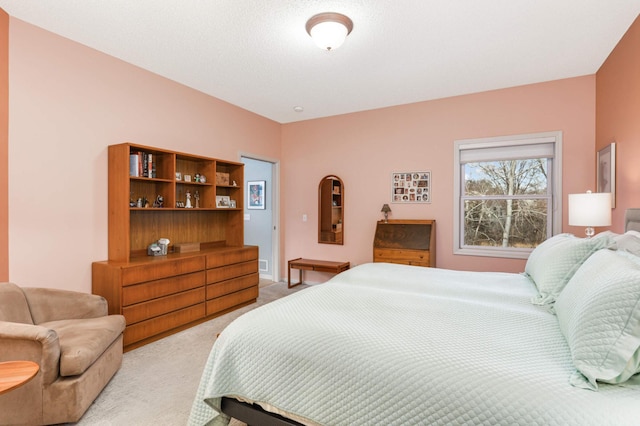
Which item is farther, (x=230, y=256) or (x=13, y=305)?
(x=230, y=256)

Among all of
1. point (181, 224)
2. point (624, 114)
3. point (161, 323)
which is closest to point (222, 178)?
point (181, 224)

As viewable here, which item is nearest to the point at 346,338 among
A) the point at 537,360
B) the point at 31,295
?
the point at 537,360

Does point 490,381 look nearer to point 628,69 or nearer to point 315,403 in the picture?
point 315,403

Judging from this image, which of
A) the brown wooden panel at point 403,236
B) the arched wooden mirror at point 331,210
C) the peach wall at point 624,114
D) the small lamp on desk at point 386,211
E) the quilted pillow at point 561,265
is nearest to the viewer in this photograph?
the quilted pillow at point 561,265

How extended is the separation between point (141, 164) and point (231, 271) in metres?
1.51

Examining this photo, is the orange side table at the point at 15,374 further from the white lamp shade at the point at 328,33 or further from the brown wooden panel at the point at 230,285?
the white lamp shade at the point at 328,33

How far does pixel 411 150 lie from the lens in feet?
14.4

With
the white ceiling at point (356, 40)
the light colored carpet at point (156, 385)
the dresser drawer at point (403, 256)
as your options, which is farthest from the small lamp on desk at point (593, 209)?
the light colored carpet at point (156, 385)

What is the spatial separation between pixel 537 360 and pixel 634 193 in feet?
7.08

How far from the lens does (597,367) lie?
1.04 m

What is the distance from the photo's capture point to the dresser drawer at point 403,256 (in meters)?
3.93

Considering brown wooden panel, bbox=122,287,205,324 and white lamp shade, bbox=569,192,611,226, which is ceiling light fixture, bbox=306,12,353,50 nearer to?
white lamp shade, bbox=569,192,611,226

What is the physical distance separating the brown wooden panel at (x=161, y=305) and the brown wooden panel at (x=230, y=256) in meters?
0.32

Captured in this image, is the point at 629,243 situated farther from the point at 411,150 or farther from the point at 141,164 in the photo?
the point at 141,164
